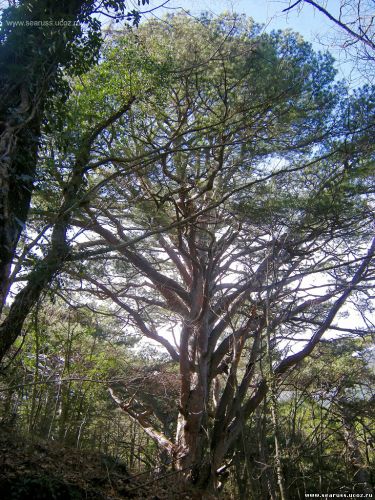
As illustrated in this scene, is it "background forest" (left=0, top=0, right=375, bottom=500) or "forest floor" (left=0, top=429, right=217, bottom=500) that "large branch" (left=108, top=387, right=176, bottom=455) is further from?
"forest floor" (left=0, top=429, right=217, bottom=500)

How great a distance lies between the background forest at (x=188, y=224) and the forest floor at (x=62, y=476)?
0.03 meters

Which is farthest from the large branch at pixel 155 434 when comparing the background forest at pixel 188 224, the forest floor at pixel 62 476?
the forest floor at pixel 62 476

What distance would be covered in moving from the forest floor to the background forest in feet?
0.09

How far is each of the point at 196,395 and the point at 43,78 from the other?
4.91 metres

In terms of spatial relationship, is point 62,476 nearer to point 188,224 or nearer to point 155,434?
point 188,224

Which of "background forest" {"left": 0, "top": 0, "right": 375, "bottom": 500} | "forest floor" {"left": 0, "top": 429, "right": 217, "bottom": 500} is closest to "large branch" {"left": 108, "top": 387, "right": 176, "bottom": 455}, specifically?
"background forest" {"left": 0, "top": 0, "right": 375, "bottom": 500}

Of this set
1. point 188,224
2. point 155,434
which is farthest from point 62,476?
point 155,434

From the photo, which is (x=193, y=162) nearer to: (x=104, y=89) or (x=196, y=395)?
(x=104, y=89)

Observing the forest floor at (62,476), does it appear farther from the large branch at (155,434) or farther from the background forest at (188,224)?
the large branch at (155,434)

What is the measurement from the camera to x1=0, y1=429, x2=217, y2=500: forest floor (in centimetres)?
296

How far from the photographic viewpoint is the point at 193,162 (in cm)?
618

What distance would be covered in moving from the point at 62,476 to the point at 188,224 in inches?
98.6

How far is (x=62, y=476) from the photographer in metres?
3.32

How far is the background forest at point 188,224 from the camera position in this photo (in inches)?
134
